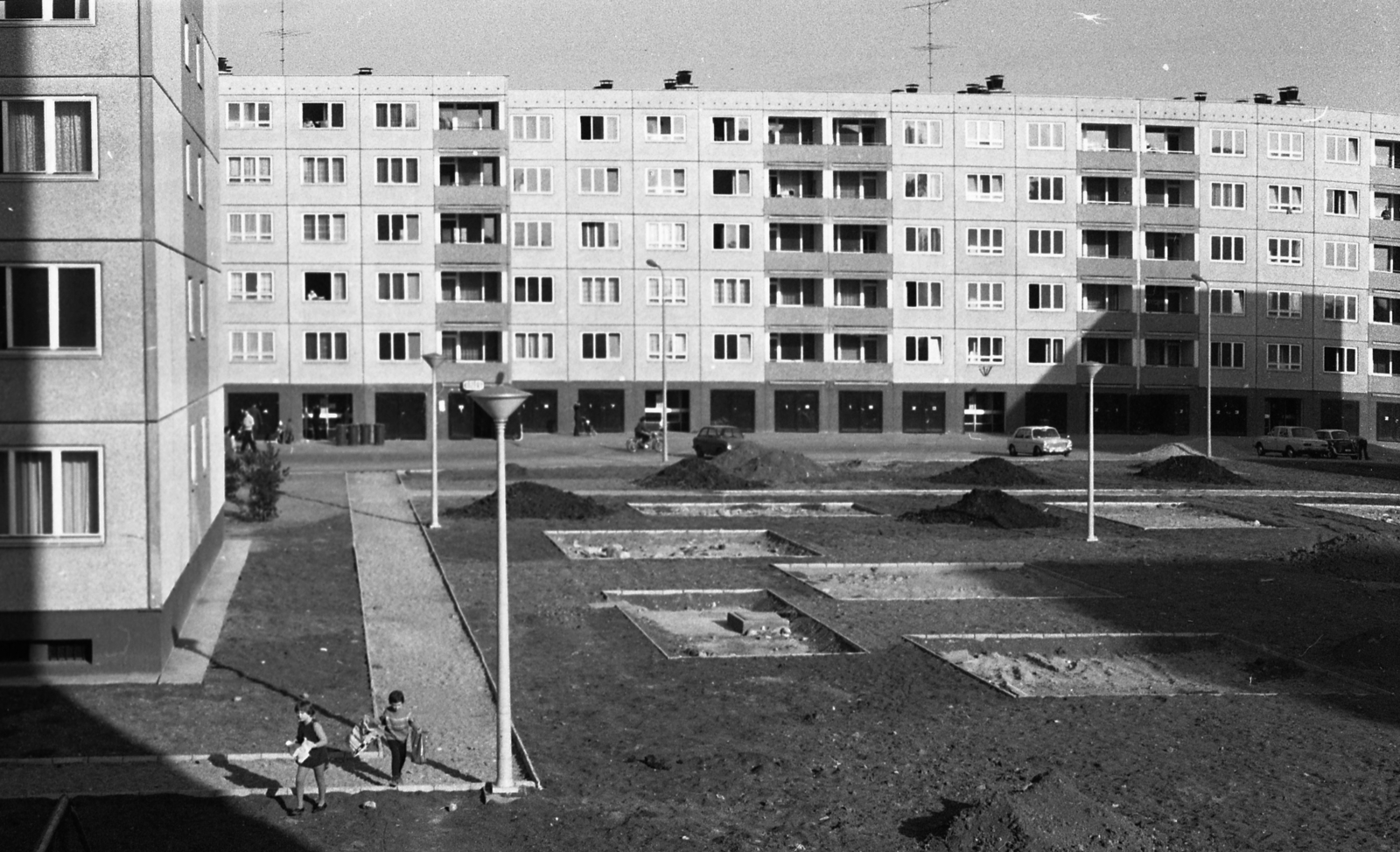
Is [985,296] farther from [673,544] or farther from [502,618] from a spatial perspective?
[502,618]

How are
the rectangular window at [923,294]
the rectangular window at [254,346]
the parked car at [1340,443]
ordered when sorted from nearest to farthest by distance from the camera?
the parked car at [1340,443], the rectangular window at [254,346], the rectangular window at [923,294]

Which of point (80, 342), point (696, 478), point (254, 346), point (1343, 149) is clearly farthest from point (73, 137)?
point (1343, 149)

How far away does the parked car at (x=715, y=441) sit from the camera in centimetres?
6488

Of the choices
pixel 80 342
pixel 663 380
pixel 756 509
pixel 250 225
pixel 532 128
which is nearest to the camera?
pixel 80 342

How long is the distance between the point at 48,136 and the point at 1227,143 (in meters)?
73.5

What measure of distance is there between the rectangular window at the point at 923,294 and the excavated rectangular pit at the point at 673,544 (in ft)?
139

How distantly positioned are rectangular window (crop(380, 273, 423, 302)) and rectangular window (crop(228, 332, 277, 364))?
599 cm

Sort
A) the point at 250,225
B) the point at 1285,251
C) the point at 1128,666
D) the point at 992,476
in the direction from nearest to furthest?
1. the point at 1128,666
2. the point at 992,476
3. the point at 250,225
4. the point at 1285,251

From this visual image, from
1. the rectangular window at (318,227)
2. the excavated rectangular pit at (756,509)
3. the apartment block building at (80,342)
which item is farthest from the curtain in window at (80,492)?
the rectangular window at (318,227)

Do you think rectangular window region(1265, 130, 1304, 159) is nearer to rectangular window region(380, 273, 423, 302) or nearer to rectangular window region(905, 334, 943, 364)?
rectangular window region(905, 334, 943, 364)

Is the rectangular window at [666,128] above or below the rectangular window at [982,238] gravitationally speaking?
above

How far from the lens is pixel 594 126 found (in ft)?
264

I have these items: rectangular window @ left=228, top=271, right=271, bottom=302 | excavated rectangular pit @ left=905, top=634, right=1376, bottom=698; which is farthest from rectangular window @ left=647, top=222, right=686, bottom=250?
excavated rectangular pit @ left=905, top=634, right=1376, bottom=698

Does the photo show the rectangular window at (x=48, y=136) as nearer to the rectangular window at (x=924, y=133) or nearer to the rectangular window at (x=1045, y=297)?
the rectangular window at (x=924, y=133)
